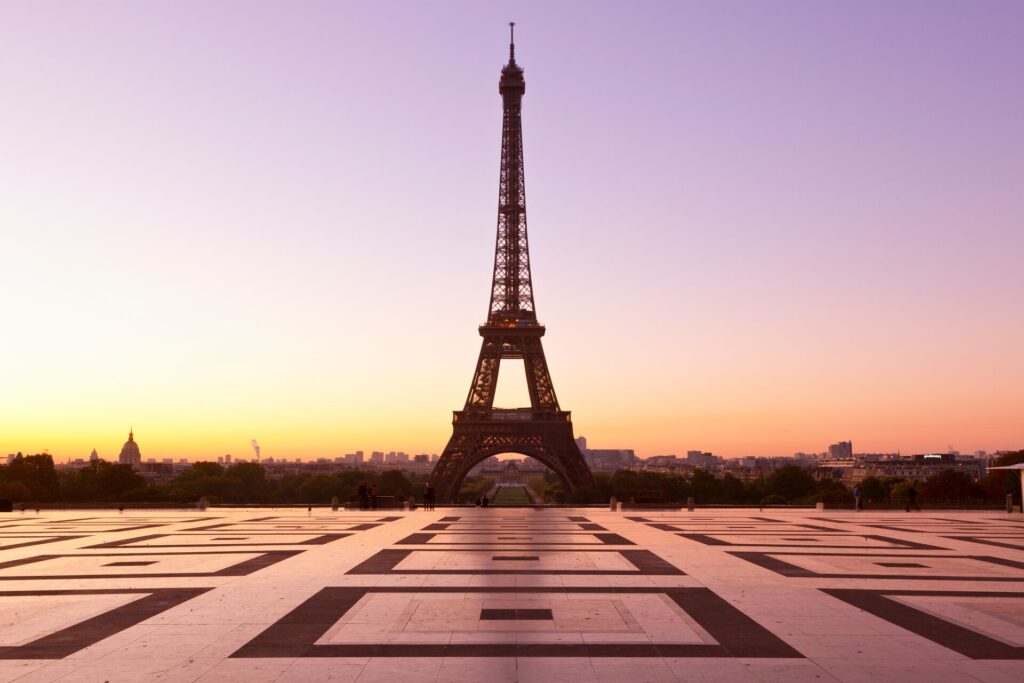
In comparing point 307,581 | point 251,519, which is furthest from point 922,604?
point 251,519

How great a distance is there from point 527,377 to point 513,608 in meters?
65.0

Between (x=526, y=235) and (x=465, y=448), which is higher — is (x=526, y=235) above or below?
above

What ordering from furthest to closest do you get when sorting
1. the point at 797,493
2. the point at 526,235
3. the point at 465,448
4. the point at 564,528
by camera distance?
the point at 797,493 → the point at 526,235 → the point at 465,448 → the point at 564,528

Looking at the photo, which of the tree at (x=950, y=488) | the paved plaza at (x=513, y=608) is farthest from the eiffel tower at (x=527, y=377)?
the paved plaza at (x=513, y=608)

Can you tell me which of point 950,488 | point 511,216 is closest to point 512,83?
point 511,216

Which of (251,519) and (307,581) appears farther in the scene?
(251,519)

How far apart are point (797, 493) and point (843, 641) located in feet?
309

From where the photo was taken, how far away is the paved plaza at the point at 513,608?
921 cm

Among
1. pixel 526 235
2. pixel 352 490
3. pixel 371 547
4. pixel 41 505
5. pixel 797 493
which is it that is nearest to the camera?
pixel 371 547

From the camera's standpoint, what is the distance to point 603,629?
1102 cm

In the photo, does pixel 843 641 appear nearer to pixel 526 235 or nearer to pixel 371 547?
pixel 371 547

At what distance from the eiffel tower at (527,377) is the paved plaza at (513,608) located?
46406 millimetres

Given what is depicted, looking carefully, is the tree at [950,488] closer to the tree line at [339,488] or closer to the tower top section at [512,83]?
the tree line at [339,488]

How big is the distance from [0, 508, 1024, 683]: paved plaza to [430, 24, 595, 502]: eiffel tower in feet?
152
